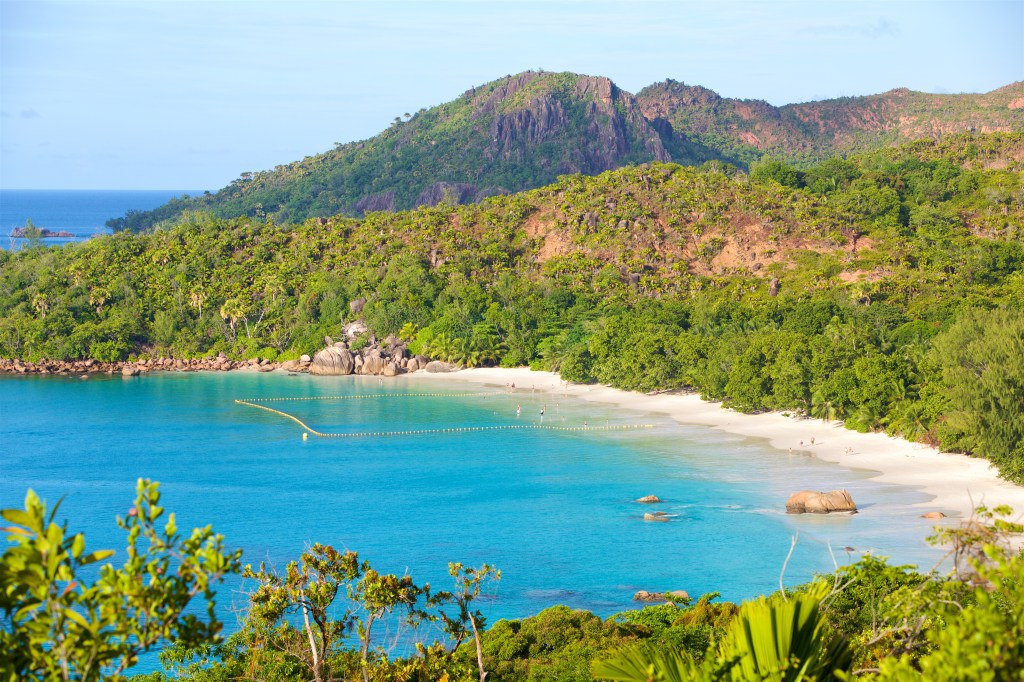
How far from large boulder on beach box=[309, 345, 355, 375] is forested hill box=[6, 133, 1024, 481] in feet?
11.5

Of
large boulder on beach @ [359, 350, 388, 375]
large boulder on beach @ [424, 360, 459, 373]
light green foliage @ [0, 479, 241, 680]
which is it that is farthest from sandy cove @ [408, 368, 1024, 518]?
light green foliage @ [0, 479, 241, 680]

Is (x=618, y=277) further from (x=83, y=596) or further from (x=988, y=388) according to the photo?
(x=83, y=596)

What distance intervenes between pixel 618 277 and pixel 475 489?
3932cm

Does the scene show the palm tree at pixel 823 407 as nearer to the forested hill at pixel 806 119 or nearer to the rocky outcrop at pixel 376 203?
the rocky outcrop at pixel 376 203

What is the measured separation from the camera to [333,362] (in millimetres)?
73375

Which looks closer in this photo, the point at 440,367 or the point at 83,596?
the point at 83,596

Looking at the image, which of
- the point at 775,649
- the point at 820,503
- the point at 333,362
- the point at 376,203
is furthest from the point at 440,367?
the point at 376,203

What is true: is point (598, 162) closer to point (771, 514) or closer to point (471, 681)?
point (771, 514)

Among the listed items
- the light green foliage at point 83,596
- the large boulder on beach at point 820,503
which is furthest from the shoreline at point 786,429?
the light green foliage at point 83,596

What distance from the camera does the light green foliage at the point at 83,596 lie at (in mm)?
6719

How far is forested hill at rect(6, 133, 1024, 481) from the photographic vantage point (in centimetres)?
6059

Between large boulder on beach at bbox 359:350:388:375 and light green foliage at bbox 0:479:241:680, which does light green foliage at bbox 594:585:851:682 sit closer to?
light green foliage at bbox 0:479:241:680

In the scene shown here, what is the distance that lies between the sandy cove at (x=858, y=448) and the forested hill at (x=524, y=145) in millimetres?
71213

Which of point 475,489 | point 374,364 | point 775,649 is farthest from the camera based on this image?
point 374,364
